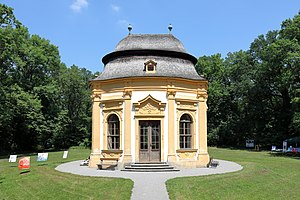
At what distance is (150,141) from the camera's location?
65.1 feet

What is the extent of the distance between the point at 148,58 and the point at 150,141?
537 cm

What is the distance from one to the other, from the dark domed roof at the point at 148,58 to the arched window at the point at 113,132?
265 centimetres

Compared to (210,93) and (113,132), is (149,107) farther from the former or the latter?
(210,93)

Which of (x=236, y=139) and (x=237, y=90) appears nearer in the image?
(x=237, y=90)

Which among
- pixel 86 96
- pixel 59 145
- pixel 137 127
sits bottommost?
pixel 59 145

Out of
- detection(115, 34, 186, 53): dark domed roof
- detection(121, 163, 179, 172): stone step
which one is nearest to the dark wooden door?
detection(121, 163, 179, 172): stone step

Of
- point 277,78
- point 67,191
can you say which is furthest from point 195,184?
point 277,78

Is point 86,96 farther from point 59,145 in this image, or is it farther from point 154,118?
point 154,118

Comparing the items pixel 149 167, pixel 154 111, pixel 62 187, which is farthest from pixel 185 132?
pixel 62 187

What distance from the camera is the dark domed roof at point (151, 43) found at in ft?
69.5

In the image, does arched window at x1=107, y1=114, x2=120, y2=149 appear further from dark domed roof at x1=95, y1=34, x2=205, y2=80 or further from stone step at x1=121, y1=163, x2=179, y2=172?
dark domed roof at x1=95, y1=34, x2=205, y2=80

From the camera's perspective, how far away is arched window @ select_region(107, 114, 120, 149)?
2044 centimetres

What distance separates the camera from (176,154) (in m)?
19.8

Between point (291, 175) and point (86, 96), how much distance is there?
132 feet
